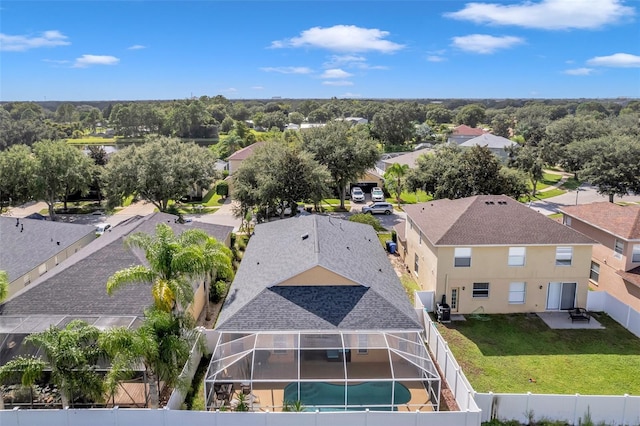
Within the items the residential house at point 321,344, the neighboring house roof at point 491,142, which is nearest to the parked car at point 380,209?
the residential house at point 321,344

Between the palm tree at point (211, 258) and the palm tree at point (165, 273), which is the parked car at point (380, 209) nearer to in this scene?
the palm tree at point (211, 258)

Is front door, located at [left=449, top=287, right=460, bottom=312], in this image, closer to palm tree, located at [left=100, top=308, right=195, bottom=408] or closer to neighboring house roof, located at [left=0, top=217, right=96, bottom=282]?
palm tree, located at [left=100, top=308, right=195, bottom=408]

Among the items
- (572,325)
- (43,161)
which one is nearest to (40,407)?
(572,325)

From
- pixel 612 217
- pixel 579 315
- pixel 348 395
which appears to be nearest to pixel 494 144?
pixel 612 217

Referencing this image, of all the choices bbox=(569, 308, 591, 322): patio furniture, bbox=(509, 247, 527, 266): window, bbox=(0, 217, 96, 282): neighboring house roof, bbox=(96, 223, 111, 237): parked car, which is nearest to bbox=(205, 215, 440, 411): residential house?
bbox=(509, 247, 527, 266): window

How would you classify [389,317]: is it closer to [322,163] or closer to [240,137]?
[322,163]

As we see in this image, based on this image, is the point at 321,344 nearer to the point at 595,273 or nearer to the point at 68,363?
the point at 68,363
